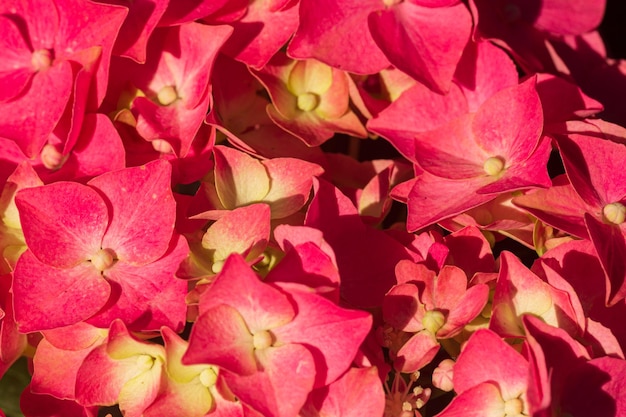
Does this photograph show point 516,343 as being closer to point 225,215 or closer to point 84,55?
point 225,215

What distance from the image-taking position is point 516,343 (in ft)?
1.76

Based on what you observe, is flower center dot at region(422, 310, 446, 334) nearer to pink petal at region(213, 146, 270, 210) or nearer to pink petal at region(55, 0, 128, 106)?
pink petal at region(213, 146, 270, 210)

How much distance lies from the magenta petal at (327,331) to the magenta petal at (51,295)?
0.41 feet

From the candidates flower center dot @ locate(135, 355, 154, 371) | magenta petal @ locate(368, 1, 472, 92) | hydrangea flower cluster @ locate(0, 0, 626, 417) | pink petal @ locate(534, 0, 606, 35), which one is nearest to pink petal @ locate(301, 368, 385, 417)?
hydrangea flower cluster @ locate(0, 0, 626, 417)

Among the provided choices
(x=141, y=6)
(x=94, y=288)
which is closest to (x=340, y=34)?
(x=141, y=6)

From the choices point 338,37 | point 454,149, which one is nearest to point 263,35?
point 338,37

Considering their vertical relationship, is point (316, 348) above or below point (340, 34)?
below

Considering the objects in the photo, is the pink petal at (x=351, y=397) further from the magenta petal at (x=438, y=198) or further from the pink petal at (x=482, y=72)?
the pink petal at (x=482, y=72)

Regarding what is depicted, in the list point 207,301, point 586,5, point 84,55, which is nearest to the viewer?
point 207,301

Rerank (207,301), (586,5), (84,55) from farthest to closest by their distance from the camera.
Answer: (586,5), (84,55), (207,301)

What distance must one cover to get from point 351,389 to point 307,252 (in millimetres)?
84

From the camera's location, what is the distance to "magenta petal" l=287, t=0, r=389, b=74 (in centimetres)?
57

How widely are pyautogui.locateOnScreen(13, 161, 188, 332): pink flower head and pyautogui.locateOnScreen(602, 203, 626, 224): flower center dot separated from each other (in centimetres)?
27

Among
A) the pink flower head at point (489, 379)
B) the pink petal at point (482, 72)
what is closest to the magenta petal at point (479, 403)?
the pink flower head at point (489, 379)
